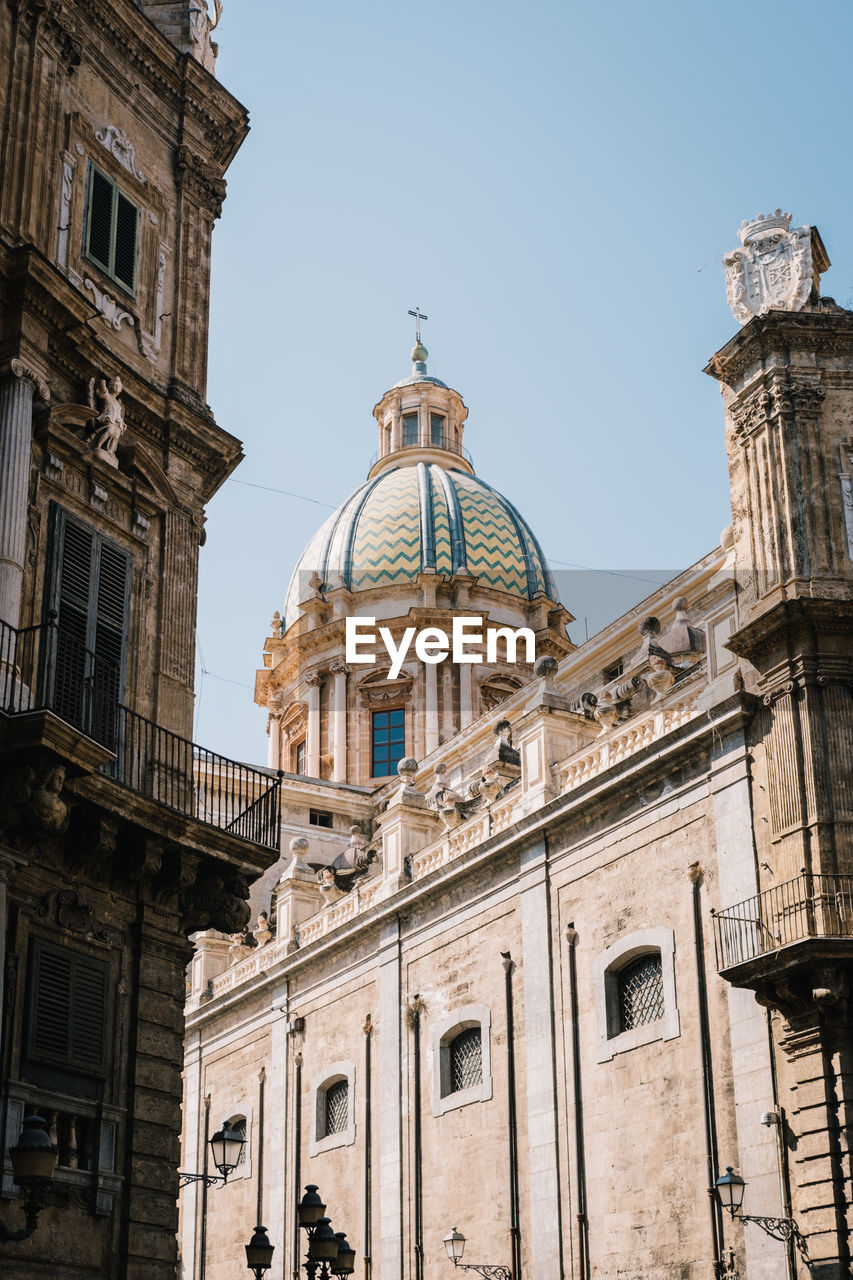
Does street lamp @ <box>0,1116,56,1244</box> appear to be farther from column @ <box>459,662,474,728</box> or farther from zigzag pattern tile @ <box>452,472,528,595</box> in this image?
zigzag pattern tile @ <box>452,472,528,595</box>

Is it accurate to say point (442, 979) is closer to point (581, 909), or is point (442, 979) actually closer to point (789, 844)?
point (581, 909)

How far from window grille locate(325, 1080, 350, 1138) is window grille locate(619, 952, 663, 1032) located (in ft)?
28.4

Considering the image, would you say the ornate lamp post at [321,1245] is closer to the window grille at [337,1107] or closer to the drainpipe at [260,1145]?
the window grille at [337,1107]

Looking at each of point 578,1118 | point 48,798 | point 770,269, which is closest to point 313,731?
point 578,1118

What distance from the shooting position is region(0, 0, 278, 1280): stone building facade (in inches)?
550

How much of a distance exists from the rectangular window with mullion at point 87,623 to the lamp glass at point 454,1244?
1347 centimetres

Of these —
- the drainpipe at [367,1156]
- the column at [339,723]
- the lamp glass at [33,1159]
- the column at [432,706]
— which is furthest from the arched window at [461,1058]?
the column at [339,723]

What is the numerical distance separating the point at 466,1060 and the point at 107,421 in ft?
51.0

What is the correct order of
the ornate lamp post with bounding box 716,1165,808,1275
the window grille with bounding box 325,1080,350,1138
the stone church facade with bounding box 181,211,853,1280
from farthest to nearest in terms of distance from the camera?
the window grille with bounding box 325,1080,350,1138 < the stone church facade with bounding box 181,211,853,1280 < the ornate lamp post with bounding box 716,1165,808,1275

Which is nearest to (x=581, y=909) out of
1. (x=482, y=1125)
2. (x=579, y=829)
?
(x=579, y=829)

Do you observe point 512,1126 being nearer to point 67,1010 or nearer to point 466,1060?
point 466,1060

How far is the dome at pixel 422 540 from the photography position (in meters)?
54.4

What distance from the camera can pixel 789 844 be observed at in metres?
21.3

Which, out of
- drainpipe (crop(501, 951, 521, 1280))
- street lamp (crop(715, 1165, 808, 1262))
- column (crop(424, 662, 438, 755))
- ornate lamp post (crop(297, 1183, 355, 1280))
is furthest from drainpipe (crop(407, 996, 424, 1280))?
column (crop(424, 662, 438, 755))
